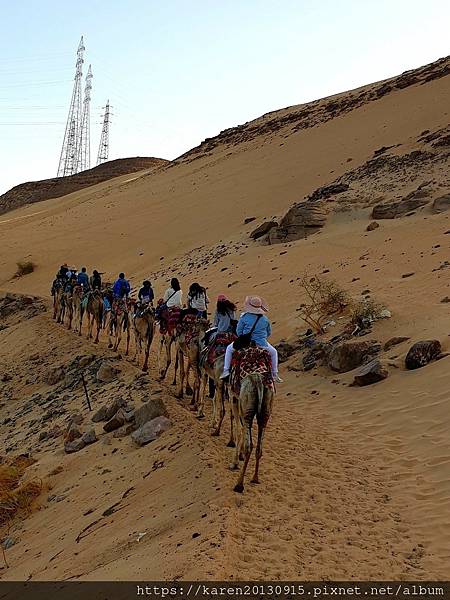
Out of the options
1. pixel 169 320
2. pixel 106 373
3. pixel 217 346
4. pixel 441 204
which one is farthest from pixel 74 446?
pixel 441 204

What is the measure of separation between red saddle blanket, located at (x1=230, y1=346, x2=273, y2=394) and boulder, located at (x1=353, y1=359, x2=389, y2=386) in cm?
391

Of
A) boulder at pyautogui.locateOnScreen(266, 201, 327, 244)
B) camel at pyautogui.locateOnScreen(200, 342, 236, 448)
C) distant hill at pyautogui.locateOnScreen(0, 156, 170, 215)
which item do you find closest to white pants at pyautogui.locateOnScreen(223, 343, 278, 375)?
camel at pyautogui.locateOnScreen(200, 342, 236, 448)

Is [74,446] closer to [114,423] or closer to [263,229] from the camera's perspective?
[114,423]

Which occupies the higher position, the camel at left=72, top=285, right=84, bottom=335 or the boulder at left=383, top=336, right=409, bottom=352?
the camel at left=72, top=285, right=84, bottom=335

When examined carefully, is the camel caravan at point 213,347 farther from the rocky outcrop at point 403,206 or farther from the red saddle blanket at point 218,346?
the rocky outcrop at point 403,206

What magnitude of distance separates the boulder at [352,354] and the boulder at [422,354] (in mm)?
1104

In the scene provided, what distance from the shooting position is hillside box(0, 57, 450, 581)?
6367 mm

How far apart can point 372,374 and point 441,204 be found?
1278 cm

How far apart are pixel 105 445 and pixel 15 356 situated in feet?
34.1

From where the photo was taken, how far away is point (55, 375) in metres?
16.6

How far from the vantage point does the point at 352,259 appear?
19.8 m

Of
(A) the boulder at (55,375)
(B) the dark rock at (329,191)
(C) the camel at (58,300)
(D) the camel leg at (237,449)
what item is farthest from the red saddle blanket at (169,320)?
(B) the dark rock at (329,191)

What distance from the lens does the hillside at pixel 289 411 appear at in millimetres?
6367

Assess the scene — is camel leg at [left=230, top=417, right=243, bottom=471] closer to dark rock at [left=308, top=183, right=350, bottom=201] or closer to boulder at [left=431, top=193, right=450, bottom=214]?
boulder at [left=431, top=193, right=450, bottom=214]
